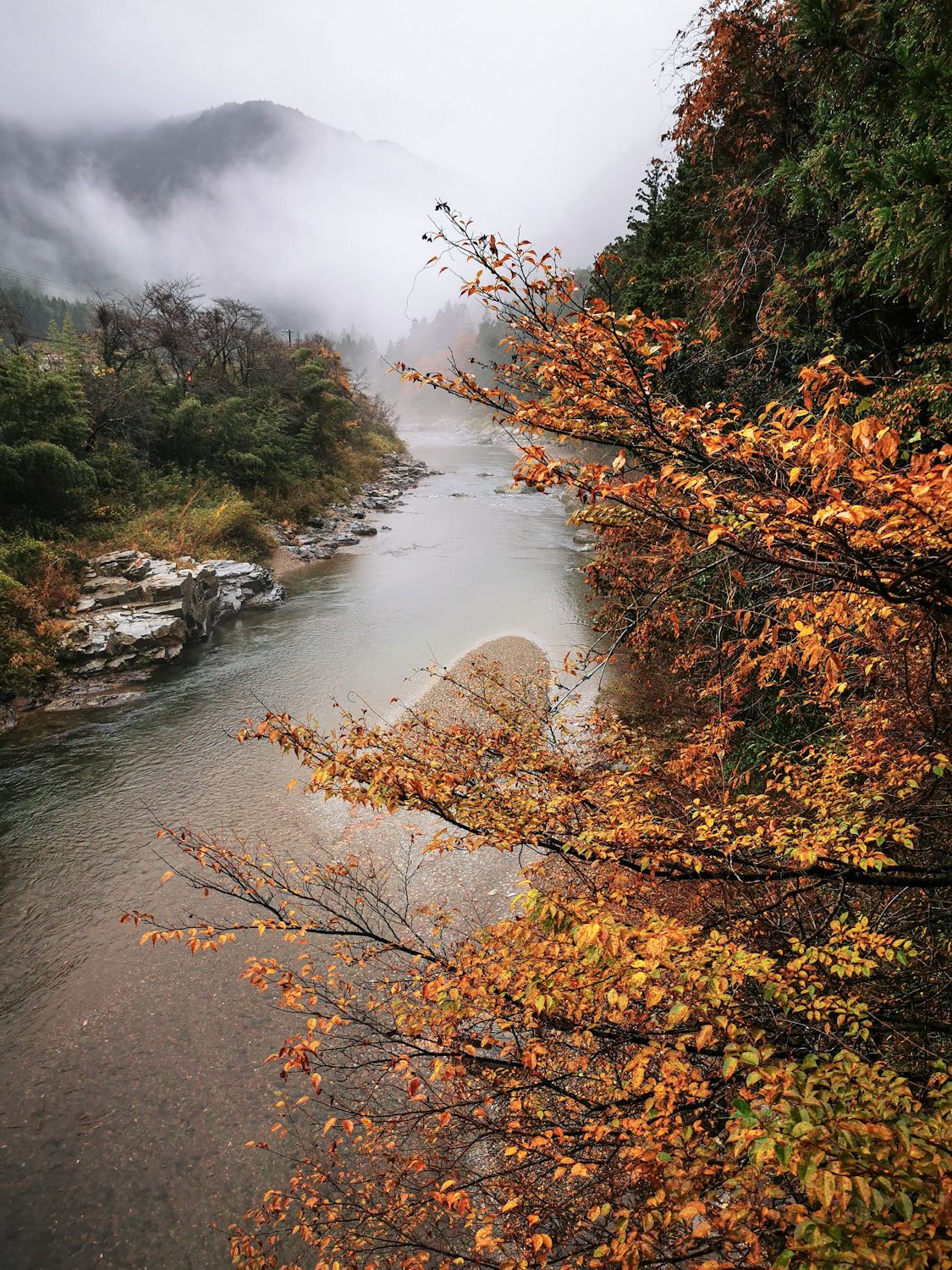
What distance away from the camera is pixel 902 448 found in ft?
19.6

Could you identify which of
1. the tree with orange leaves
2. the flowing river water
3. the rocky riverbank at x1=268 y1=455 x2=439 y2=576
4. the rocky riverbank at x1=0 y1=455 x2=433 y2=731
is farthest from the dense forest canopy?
the rocky riverbank at x1=268 y1=455 x2=439 y2=576

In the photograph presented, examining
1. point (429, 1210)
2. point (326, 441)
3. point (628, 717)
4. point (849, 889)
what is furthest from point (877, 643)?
point (326, 441)

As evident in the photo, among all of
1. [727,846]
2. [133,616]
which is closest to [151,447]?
[133,616]

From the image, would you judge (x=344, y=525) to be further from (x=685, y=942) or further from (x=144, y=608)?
(x=685, y=942)

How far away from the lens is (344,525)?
99.9ft

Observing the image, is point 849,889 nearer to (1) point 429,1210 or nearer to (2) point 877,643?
(2) point 877,643

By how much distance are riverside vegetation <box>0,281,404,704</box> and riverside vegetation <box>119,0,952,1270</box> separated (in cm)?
1377

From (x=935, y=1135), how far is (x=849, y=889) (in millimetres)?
3706

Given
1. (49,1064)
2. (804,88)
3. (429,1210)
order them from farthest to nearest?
(804,88) < (49,1064) < (429,1210)

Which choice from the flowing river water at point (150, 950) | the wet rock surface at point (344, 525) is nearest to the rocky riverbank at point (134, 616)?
the flowing river water at point (150, 950)

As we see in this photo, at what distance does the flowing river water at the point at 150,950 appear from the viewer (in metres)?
5.48

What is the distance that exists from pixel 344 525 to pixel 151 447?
368 inches

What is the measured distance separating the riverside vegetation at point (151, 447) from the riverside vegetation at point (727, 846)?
13.8 metres

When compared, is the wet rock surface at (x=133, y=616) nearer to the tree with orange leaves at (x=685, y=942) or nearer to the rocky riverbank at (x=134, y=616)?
the rocky riverbank at (x=134, y=616)
